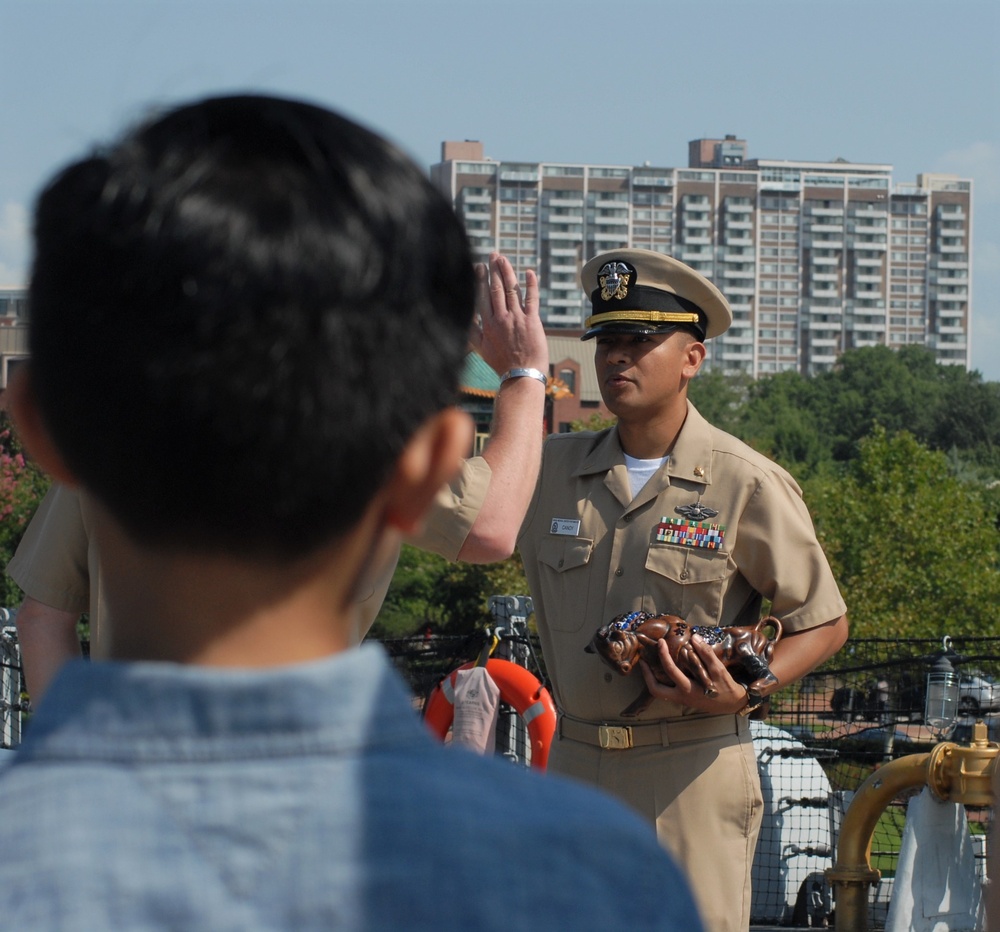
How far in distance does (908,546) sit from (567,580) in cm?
3491

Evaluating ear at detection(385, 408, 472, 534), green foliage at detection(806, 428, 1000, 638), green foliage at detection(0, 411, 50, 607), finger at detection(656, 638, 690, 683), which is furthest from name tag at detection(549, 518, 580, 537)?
green foliage at detection(806, 428, 1000, 638)

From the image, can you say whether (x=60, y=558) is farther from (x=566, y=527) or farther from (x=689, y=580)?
(x=689, y=580)

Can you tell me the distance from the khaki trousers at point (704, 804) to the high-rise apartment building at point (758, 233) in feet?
486

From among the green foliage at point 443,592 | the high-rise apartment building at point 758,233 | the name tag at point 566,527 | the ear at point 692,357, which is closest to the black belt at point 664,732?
the name tag at point 566,527

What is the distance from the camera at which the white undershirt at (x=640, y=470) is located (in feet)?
14.6

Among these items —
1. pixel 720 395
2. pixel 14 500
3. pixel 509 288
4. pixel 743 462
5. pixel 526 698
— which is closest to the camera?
pixel 509 288

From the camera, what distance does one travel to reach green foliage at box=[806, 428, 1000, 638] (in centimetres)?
3331

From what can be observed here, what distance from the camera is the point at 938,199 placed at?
528 ft

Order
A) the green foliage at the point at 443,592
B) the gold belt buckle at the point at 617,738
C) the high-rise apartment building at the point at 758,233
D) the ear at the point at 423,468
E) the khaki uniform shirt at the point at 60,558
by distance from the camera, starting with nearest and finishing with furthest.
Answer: the ear at the point at 423,468, the khaki uniform shirt at the point at 60,558, the gold belt buckle at the point at 617,738, the green foliage at the point at 443,592, the high-rise apartment building at the point at 758,233

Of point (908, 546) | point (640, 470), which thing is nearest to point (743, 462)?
point (640, 470)

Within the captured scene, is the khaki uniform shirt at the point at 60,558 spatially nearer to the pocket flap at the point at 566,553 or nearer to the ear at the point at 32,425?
the pocket flap at the point at 566,553

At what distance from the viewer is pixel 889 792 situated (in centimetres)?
436

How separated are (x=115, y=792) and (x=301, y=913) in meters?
0.15

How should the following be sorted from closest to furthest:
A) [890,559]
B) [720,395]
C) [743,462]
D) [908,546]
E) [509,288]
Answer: [509,288], [743,462], [890,559], [908,546], [720,395]
